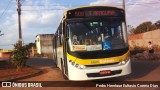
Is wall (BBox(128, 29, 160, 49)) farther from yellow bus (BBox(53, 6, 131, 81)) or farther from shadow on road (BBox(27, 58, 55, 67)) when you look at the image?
yellow bus (BBox(53, 6, 131, 81))

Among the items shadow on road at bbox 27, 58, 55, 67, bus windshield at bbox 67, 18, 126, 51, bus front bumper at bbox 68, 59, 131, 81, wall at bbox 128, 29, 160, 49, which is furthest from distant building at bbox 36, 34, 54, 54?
bus front bumper at bbox 68, 59, 131, 81

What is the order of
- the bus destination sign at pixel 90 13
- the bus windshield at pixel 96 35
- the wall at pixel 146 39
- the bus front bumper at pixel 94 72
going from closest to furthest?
1. the bus front bumper at pixel 94 72
2. the bus windshield at pixel 96 35
3. the bus destination sign at pixel 90 13
4. the wall at pixel 146 39

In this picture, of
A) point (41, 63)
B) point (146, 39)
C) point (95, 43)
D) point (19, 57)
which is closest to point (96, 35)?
point (95, 43)

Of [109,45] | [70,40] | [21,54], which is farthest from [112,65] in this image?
[21,54]

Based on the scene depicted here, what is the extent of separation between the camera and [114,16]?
15008 mm

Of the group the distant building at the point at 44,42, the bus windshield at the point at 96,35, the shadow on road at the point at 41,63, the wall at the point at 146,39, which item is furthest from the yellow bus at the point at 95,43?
the distant building at the point at 44,42

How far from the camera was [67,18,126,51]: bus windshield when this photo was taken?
14.3m

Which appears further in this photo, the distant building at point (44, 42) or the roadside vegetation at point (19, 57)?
the distant building at point (44, 42)

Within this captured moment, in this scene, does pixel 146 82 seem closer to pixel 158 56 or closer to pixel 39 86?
pixel 39 86

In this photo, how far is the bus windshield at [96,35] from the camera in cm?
1431

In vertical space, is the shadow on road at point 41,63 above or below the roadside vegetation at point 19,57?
below

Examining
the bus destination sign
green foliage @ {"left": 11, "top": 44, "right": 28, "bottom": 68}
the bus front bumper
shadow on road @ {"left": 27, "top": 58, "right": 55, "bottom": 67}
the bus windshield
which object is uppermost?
the bus destination sign

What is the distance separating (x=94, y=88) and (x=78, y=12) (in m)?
3.43

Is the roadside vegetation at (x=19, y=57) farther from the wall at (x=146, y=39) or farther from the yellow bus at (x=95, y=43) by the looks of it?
the wall at (x=146, y=39)
